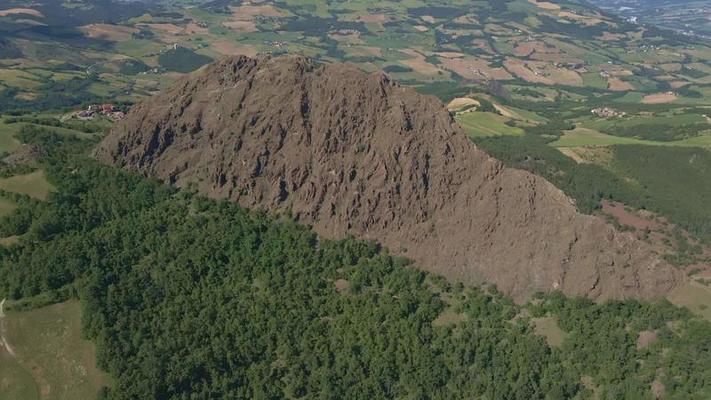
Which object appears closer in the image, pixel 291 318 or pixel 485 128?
pixel 291 318

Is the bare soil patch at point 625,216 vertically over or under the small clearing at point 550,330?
under

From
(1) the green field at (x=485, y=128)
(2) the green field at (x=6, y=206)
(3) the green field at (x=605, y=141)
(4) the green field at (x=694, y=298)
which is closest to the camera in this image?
(4) the green field at (x=694, y=298)

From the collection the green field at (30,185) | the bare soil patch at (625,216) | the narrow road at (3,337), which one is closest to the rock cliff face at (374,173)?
the green field at (30,185)

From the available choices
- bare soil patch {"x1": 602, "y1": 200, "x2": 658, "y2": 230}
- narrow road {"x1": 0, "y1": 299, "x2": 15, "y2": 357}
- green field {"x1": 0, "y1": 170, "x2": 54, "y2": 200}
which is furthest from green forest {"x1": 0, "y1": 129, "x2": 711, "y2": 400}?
bare soil patch {"x1": 602, "y1": 200, "x2": 658, "y2": 230}

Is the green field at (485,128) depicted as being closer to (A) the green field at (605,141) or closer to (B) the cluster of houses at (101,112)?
(A) the green field at (605,141)

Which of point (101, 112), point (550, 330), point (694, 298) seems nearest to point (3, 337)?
point (550, 330)

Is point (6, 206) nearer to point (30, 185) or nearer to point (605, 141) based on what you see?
point (30, 185)
